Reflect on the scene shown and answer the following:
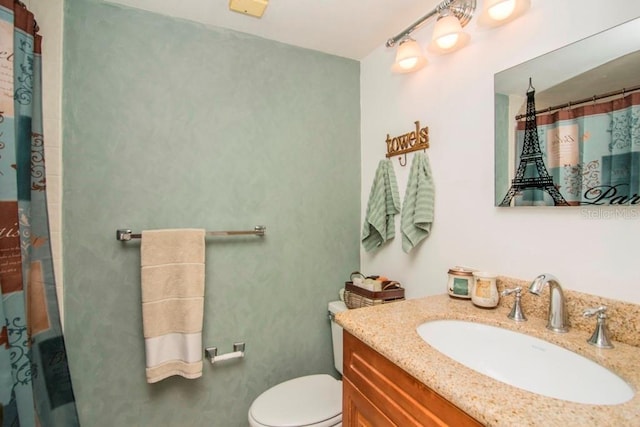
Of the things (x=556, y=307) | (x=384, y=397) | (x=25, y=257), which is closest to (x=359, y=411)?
(x=384, y=397)

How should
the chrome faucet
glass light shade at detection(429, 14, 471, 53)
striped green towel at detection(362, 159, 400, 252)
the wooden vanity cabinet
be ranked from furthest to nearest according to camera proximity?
striped green towel at detection(362, 159, 400, 252), glass light shade at detection(429, 14, 471, 53), the chrome faucet, the wooden vanity cabinet

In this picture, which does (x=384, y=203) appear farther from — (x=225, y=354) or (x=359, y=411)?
(x=225, y=354)

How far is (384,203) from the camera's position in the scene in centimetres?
166

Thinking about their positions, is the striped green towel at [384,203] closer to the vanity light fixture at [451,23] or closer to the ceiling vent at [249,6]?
the vanity light fixture at [451,23]

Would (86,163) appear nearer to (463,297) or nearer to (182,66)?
(182,66)

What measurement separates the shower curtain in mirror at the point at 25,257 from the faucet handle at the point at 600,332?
1630 mm

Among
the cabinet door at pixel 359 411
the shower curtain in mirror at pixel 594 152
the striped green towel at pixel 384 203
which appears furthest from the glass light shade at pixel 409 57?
the cabinet door at pixel 359 411

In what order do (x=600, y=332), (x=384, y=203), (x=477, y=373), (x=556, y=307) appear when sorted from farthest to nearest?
1. (x=384, y=203)
2. (x=556, y=307)
3. (x=600, y=332)
4. (x=477, y=373)

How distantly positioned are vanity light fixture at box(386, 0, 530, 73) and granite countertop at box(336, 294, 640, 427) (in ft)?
3.32

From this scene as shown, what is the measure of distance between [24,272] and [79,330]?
393 millimetres

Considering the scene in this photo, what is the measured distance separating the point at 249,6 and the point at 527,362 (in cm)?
168

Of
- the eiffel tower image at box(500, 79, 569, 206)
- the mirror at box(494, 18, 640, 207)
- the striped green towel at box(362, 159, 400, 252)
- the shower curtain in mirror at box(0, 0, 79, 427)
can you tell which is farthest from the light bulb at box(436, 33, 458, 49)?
the shower curtain in mirror at box(0, 0, 79, 427)

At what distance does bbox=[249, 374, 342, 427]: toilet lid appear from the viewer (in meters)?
1.28

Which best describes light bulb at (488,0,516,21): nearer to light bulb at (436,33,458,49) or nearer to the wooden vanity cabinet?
light bulb at (436,33,458,49)
